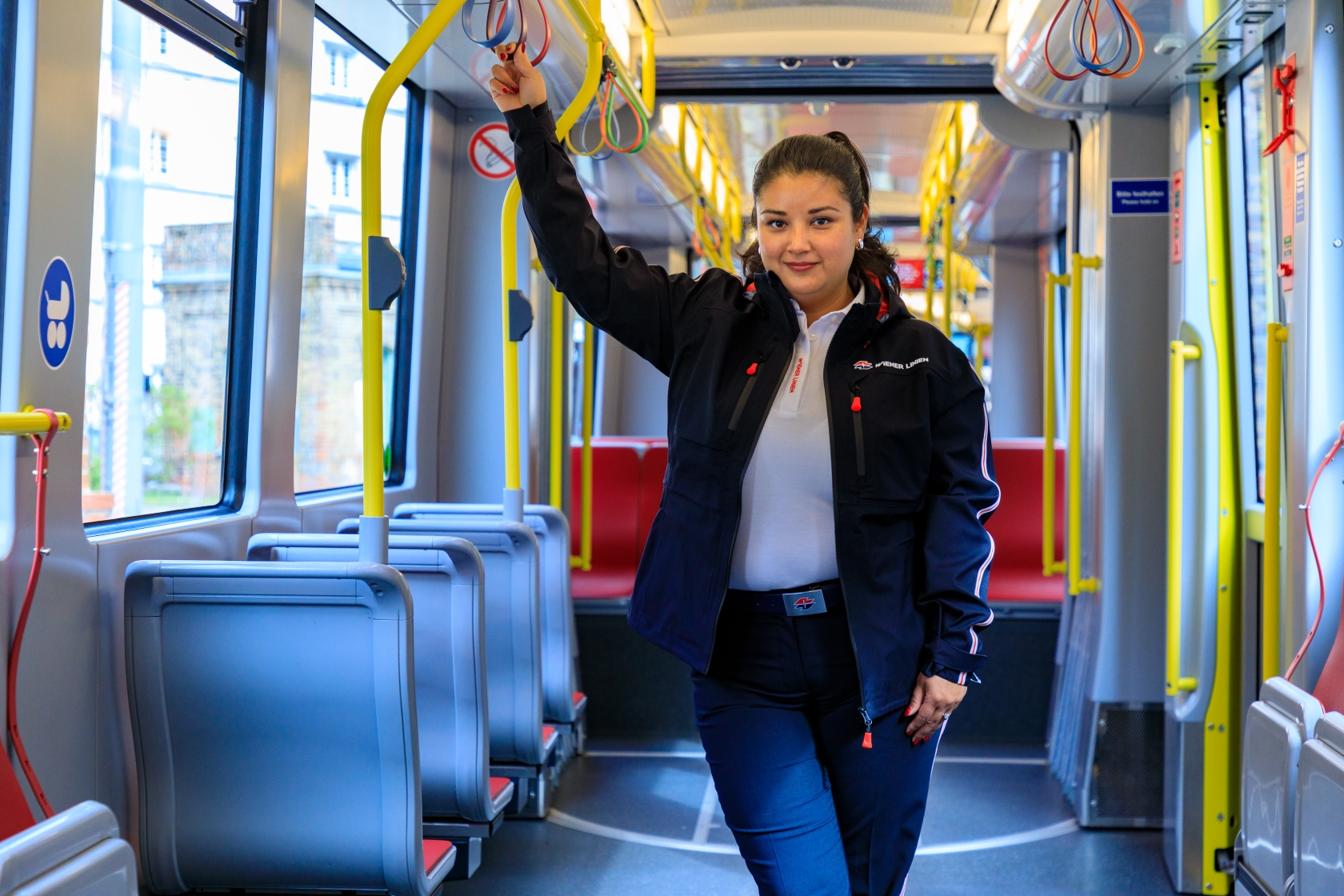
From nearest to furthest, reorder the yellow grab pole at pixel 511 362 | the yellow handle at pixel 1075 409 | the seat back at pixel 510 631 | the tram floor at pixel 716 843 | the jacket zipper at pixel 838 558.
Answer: the jacket zipper at pixel 838 558, the yellow grab pole at pixel 511 362, the seat back at pixel 510 631, the tram floor at pixel 716 843, the yellow handle at pixel 1075 409

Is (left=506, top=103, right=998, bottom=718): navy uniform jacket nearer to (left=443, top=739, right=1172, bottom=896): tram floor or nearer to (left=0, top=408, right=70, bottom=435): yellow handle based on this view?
(left=0, top=408, right=70, bottom=435): yellow handle

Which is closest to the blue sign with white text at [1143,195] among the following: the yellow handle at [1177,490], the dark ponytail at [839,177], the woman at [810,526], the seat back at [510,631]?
the yellow handle at [1177,490]

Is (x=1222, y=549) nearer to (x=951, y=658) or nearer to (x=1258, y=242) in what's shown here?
(x=1258, y=242)

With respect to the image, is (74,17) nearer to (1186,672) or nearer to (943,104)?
(1186,672)

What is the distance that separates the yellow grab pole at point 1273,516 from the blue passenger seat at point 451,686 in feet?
6.81

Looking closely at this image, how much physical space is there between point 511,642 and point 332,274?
148cm

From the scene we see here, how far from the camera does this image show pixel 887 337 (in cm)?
197

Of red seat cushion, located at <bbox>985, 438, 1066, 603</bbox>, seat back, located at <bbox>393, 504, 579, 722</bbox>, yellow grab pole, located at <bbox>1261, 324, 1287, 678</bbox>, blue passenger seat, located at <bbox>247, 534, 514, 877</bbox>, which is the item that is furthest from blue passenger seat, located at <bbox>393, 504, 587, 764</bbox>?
red seat cushion, located at <bbox>985, 438, 1066, 603</bbox>

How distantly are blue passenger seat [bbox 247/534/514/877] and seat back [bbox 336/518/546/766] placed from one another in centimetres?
54

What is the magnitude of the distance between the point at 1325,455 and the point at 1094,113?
1.79 meters

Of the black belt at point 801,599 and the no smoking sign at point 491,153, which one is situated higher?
the no smoking sign at point 491,153

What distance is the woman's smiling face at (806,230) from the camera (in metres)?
1.91

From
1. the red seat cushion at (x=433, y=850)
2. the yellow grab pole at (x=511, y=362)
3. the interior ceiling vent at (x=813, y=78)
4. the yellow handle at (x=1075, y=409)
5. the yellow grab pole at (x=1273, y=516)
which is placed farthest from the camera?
the interior ceiling vent at (x=813, y=78)

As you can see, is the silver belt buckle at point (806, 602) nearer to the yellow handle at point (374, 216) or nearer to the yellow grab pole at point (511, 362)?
the yellow handle at point (374, 216)
